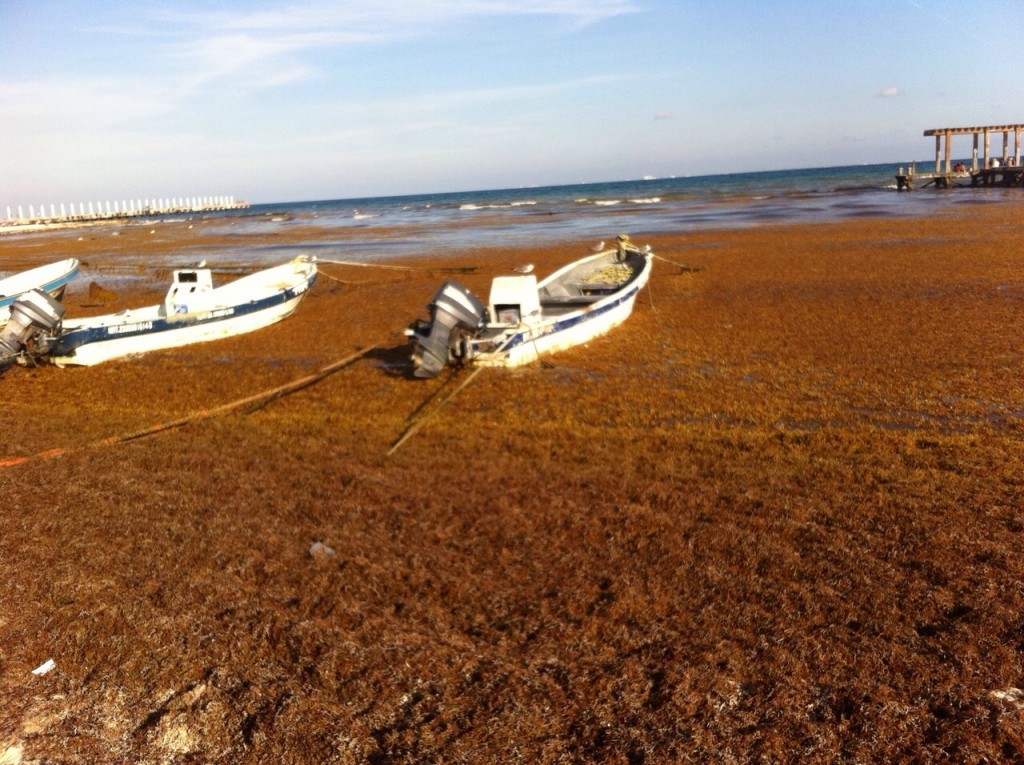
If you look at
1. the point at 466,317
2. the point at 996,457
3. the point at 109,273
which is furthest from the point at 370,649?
the point at 109,273

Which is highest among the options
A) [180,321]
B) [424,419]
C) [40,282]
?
[40,282]

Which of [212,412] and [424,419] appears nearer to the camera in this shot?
[424,419]

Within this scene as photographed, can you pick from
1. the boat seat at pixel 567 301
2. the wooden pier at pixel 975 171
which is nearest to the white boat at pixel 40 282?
the boat seat at pixel 567 301

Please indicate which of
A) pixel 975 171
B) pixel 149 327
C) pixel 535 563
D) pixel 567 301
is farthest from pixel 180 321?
pixel 975 171

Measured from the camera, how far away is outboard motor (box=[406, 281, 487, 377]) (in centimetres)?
1134

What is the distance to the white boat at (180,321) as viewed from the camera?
45.0 feet

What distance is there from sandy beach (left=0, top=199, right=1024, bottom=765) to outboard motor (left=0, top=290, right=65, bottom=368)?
4.20ft

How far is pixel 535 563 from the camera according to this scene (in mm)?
5676

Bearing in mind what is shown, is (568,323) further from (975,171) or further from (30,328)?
(975,171)

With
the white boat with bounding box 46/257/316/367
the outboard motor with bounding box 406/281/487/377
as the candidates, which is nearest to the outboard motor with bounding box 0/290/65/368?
the white boat with bounding box 46/257/316/367

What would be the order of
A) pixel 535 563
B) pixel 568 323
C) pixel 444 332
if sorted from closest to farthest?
1. pixel 535 563
2. pixel 444 332
3. pixel 568 323

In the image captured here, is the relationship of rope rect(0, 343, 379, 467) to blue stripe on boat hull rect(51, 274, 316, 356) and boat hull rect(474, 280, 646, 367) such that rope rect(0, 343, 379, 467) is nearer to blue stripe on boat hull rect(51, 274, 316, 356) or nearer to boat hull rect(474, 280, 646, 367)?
boat hull rect(474, 280, 646, 367)

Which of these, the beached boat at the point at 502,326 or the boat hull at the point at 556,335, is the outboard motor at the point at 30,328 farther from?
the boat hull at the point at 556,335

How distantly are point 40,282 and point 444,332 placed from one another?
15.2 meters
